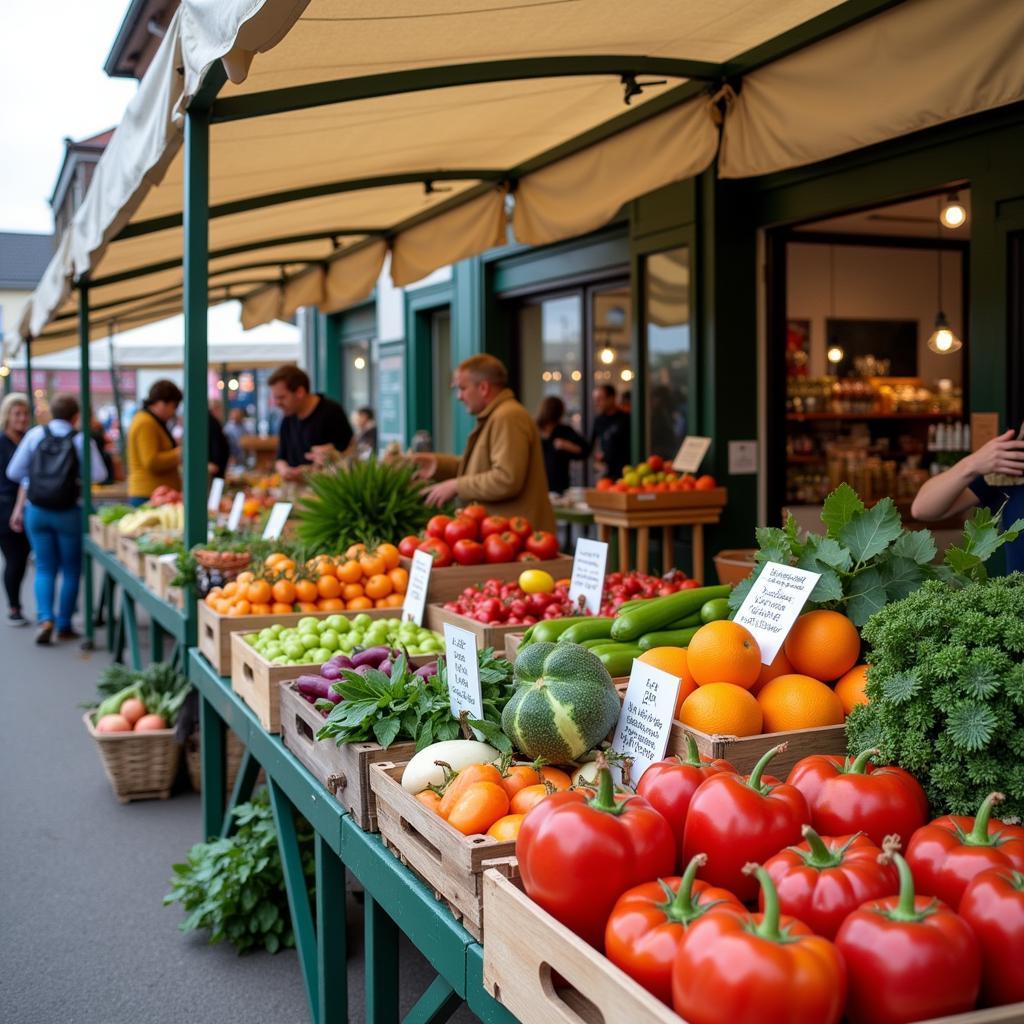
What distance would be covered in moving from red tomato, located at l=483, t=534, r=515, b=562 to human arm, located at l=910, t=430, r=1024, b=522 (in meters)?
1.51

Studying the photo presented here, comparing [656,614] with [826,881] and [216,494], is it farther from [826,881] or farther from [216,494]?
[216,494]

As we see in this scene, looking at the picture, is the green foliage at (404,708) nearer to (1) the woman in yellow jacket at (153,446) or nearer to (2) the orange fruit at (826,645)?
(2) the orange fruit at (826,645)

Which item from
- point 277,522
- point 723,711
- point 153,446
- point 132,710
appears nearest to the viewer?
point 723,711

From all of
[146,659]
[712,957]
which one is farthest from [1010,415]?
[146,659]

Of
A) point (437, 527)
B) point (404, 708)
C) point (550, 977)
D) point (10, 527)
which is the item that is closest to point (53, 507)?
point (10, 527)

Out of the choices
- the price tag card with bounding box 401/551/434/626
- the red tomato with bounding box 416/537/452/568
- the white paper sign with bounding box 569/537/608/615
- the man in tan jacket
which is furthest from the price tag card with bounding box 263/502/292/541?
the white paper sign with bounding box 569/537/608/615

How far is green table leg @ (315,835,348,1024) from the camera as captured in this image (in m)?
2.71

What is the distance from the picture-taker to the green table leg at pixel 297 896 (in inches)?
121

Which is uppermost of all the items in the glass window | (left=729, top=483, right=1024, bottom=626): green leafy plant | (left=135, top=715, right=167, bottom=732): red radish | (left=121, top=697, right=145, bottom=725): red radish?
the glass window

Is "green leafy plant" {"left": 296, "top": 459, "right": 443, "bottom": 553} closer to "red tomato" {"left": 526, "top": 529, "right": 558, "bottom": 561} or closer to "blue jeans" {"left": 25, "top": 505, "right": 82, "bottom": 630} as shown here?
"red tomato" {"left": 526, "top": 529, "right": 558, "bottom": 561}

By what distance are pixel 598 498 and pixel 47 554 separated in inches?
197

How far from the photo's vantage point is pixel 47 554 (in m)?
9.38

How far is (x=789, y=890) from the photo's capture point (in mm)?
1342

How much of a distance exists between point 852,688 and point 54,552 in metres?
8.54
